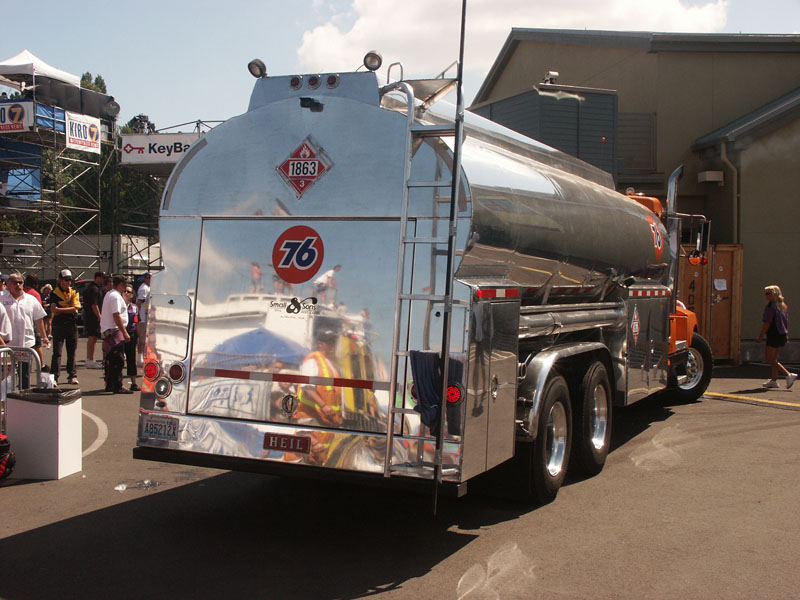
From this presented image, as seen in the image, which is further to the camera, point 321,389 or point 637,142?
point 637,142

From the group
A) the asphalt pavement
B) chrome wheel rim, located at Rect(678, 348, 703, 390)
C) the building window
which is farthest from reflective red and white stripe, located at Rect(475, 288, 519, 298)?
the building window

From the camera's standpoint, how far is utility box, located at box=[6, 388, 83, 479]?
710cm

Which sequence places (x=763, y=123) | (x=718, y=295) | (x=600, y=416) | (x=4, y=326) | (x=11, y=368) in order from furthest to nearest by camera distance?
(x=763, y=123) → (x=718, y=295) → (x=4, y=326) → (x=11, y=368) → (x=600, y=416)

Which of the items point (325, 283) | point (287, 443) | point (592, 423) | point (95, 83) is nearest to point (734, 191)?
point (592, 423)

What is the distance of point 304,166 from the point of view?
5.41m

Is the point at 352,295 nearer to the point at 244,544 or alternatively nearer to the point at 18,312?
the point at 244,544

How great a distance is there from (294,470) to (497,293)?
174 cm

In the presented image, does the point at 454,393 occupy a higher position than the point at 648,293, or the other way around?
the point at 648,293

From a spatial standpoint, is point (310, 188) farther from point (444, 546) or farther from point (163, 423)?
point (444, 546)

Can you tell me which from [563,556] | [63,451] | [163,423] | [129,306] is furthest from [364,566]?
[129,306]

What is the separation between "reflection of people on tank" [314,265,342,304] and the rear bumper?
43.4 inches

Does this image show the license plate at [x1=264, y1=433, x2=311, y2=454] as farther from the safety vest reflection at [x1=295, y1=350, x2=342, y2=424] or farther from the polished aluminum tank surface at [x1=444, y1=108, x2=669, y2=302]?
the polished aluminum tank surface at [x1=444, y1=108, x2=669, y2=302]

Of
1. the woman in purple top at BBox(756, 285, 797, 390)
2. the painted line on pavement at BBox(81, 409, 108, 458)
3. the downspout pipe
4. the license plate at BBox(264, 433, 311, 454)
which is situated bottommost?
the painted line on pavement at BBox(81, 409, 108, 458)

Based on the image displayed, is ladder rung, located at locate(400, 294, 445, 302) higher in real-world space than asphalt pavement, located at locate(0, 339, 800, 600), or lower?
higher
